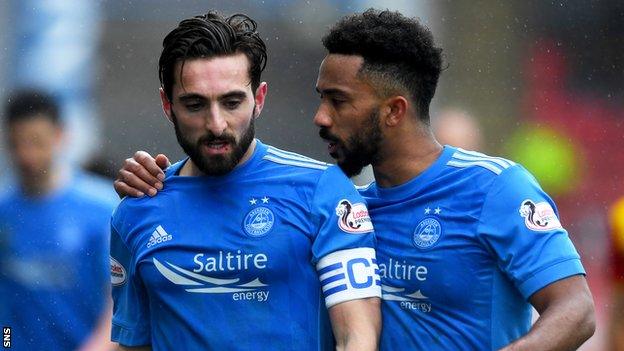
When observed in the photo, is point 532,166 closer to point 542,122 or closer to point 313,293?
point 542,122

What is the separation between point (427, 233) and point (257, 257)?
1.36 feet

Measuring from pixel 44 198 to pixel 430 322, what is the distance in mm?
2024

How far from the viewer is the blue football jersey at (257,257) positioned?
3055 mm

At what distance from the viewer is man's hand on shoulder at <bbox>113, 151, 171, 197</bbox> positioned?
3.25 m

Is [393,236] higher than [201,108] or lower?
lower

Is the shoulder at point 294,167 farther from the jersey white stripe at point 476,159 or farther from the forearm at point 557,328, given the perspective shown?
the forearm at point 557,328

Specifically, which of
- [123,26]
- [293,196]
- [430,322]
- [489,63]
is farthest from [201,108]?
[489,63]

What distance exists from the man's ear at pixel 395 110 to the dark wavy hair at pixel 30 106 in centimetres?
179

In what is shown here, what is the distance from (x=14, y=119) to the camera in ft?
15.4

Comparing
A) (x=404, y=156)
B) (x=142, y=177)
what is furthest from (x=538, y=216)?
(x=142, y=177)

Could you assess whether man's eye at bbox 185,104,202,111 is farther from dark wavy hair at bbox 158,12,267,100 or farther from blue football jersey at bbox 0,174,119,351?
blue football jersey at bbox 0,174,119,351

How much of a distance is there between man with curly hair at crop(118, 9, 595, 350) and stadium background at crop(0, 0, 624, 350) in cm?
154

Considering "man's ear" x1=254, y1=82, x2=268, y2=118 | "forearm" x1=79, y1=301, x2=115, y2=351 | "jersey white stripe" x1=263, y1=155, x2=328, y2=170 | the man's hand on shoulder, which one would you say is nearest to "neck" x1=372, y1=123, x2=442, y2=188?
"jersey white stripe" x1=263, y1=155, x2=328, y2=170

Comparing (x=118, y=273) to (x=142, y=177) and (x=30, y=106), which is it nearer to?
(x=142, y=177)
